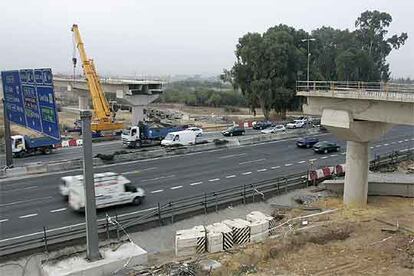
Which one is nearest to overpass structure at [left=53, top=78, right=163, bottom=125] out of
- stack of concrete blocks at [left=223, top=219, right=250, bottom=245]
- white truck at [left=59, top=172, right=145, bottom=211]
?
white truck at [left=59, top=172, right=145, bottom=211]

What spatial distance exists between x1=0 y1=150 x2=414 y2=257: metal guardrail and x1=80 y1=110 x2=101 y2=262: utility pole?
287cm

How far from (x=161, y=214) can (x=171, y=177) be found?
10.7 m

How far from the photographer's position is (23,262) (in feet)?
63.9

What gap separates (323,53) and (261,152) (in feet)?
195

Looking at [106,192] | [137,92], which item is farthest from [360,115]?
[137,92]

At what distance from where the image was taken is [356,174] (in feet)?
96.2

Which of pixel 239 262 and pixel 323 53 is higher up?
pixel 323 53

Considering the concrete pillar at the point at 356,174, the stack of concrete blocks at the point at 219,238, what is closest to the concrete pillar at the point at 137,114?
the concrete pillar at the point at 356,174

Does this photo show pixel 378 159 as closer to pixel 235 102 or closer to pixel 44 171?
pixel 44 171

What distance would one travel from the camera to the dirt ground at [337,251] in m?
19.0

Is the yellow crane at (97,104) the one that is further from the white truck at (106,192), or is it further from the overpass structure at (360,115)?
the overpass structure at (360,115)

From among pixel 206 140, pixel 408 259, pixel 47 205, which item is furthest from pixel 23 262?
pixel 206 140

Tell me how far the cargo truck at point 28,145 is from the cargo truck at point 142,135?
8.24 metres

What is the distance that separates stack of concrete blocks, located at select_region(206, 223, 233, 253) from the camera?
2122 centimetres
